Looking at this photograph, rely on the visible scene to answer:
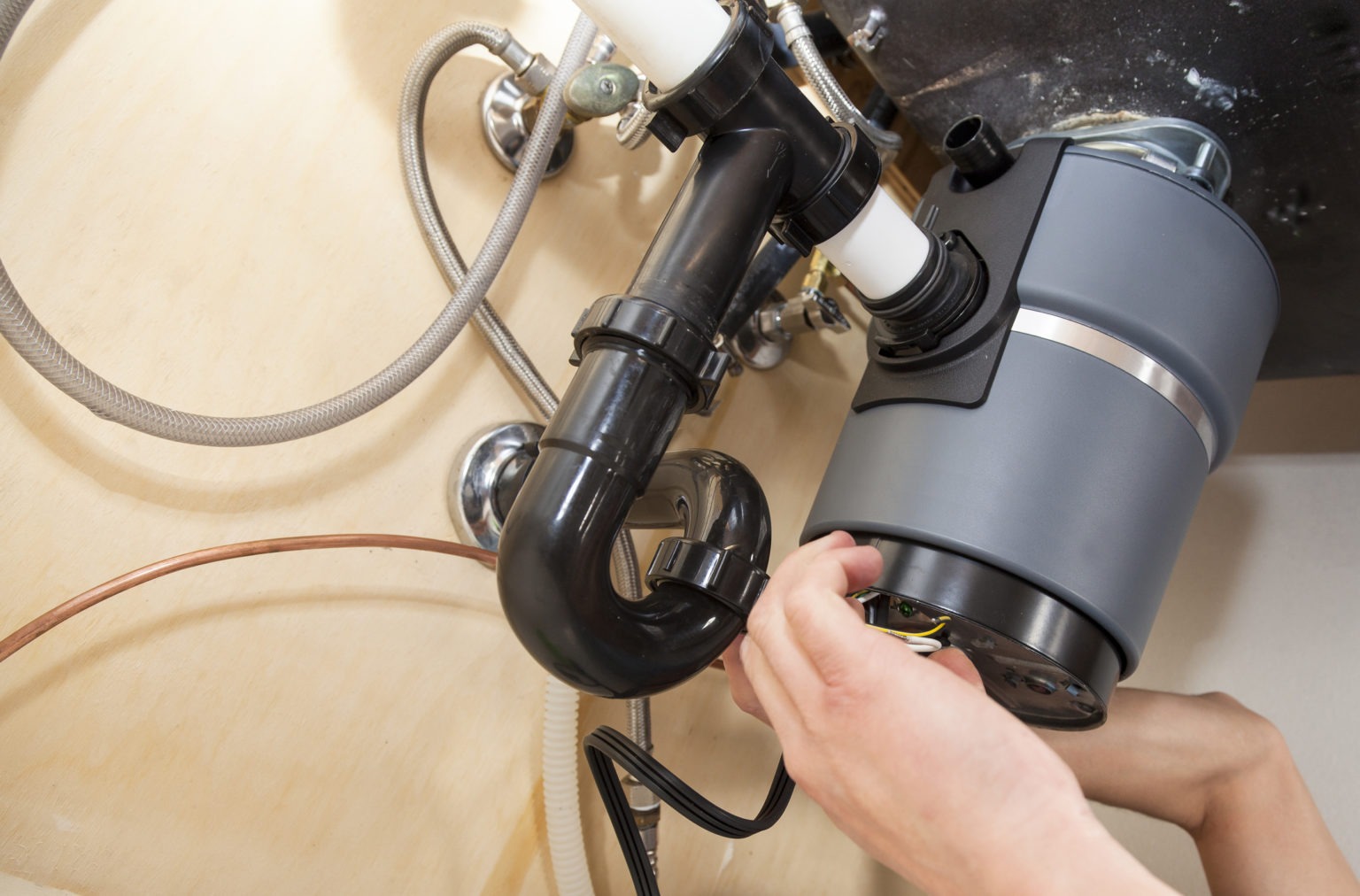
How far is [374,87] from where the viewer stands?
1.83 feet

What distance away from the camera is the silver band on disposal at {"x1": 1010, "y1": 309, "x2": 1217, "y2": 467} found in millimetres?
433

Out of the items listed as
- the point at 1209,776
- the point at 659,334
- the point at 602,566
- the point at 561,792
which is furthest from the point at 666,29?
the point at 1209,776

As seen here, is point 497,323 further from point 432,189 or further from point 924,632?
point 924,632

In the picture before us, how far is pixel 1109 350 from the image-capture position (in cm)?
43

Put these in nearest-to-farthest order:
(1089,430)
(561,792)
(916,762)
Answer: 1. (916,762)
2. (1089,430)
3. (561,792)

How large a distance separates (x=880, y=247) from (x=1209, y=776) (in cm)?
46

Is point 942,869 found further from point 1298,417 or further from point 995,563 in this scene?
point 1298,417

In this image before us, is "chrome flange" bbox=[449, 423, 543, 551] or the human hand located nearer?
the human hand

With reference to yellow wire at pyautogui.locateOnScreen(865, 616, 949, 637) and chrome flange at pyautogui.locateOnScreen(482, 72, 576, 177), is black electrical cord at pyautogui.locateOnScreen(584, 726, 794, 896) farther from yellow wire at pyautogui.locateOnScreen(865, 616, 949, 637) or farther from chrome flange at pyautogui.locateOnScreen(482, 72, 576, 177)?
chrome flange at pyautogui.locateOnScreen(482, 72, 576, 177)

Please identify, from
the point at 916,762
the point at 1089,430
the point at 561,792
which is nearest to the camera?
the point at 916,762

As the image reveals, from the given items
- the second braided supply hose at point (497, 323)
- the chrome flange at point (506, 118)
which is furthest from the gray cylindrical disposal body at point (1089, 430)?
the chrome flange at point (506, 118)

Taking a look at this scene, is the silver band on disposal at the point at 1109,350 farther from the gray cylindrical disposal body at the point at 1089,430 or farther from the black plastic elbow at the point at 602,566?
the black plastic elbow at the point at 602,566

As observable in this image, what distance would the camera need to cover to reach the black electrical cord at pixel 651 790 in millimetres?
430

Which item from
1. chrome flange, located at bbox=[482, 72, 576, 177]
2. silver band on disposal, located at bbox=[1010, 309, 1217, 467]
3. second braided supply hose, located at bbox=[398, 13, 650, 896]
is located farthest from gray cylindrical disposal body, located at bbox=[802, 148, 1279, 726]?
chrome flange, located at bbox=[482, 72, 576, 177]
